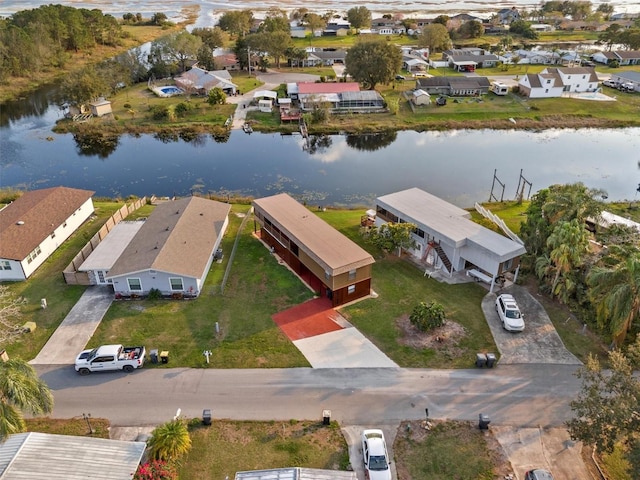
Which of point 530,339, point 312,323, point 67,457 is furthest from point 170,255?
point 530,339

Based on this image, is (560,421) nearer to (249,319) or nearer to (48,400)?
(249,319)

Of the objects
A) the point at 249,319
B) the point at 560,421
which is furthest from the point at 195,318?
the point at 560,421

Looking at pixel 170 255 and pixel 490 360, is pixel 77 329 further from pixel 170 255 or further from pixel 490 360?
pixel 490 360

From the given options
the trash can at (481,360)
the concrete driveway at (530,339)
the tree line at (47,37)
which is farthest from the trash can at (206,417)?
the tree line at (47,37)

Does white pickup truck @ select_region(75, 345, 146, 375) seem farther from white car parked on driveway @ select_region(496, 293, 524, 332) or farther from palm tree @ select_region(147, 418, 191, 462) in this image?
white car parked on driveway @ select_region(496, 293, 524, 332)

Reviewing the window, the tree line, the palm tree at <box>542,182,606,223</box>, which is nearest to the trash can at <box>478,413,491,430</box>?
the palm tree at <box>542,182,606,223</box>

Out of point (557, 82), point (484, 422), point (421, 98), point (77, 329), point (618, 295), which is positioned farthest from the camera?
point (557, 82)
